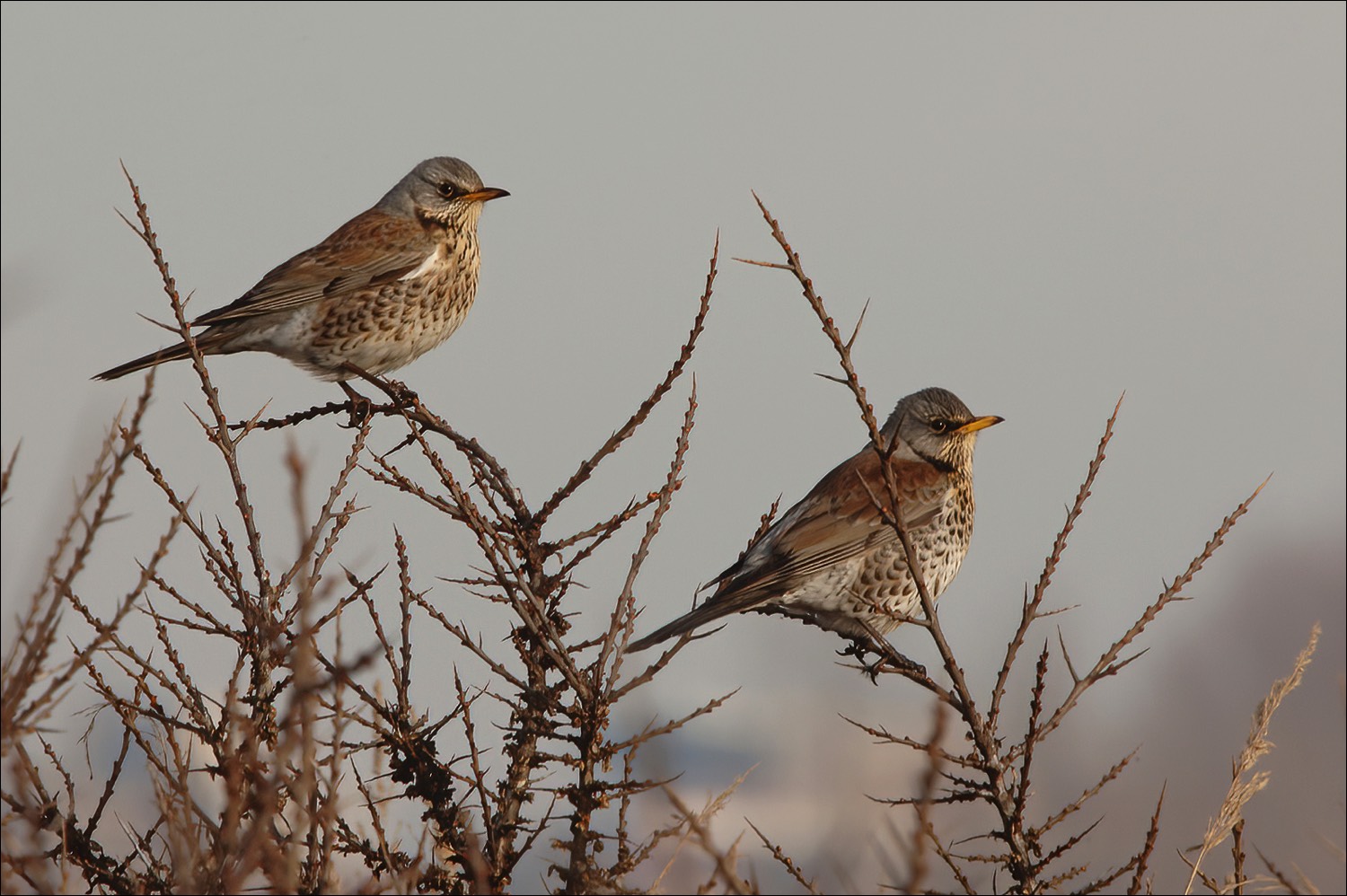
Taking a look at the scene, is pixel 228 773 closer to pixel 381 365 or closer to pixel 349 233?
pixel 381 365

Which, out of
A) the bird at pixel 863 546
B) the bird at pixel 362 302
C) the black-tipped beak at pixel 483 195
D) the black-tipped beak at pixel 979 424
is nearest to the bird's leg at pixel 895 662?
the bird at pixel 863 546

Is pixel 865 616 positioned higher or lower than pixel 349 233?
lower

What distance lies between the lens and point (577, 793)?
4391 mm

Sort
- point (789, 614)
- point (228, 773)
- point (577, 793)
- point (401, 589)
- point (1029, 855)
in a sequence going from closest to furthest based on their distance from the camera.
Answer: point (228, 773) → point (577, 793) → point (1029, 855) → point (401, 589) → point (789, 614)

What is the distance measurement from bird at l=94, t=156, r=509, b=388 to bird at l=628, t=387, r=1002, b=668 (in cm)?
256

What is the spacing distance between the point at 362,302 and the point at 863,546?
10.9 ft

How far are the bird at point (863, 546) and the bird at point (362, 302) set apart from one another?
2.56 meters

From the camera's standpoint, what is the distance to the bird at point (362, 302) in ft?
29.0

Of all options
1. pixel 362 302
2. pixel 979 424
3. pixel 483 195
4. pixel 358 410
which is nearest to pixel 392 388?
pixel 358 410

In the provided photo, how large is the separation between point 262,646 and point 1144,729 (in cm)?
11135

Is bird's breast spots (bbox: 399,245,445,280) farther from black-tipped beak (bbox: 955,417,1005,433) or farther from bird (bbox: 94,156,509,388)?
black-tipped beak (bbox: 955,417,1005,433)

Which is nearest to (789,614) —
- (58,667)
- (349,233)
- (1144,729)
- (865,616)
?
(865,616)

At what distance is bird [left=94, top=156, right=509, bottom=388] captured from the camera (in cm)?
884

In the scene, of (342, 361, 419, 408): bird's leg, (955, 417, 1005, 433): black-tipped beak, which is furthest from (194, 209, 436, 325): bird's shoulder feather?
(955, 417, 1005, 433): black-tipped beak
